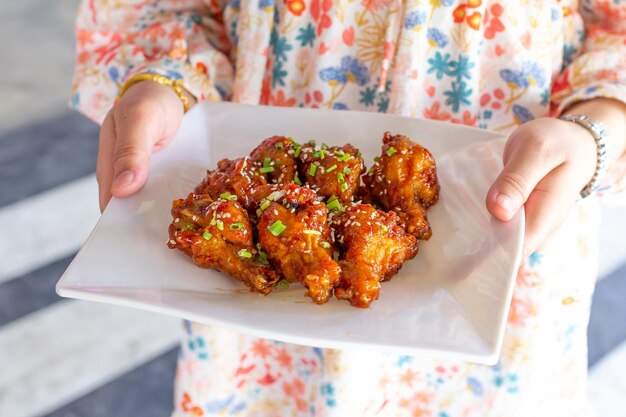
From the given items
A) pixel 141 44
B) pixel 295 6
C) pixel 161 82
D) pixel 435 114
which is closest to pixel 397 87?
pixel 435 114

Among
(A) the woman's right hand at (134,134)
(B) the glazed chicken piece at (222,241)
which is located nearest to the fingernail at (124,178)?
(A) the woman's right hand at (134,134)

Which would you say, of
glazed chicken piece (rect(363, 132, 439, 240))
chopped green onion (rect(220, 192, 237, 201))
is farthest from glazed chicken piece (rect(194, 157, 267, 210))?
glazed chicken piece (rect(363, 132, 439, 240))

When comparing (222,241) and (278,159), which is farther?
(278,159)

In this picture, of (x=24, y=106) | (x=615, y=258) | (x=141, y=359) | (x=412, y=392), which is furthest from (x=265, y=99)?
(x=24, y=106)

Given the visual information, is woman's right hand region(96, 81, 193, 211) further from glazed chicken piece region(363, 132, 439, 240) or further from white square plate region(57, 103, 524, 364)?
glazed chicken piece region(363, 132, 439, 240)

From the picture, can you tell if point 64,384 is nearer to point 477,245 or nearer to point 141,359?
point 141,359

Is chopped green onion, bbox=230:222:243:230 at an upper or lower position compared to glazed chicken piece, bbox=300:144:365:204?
lower

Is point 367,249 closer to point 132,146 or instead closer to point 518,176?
point 518,176
